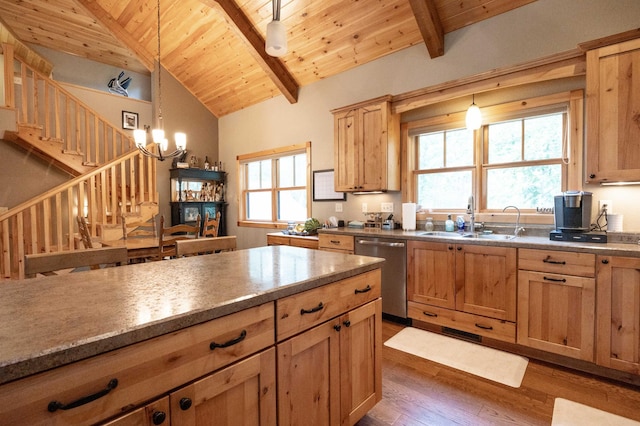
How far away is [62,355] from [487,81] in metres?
3.62

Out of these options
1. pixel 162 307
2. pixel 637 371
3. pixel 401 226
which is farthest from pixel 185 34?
pixel 637 371

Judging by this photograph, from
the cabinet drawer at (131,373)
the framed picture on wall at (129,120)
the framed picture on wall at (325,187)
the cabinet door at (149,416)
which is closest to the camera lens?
the cabinet drawer at (131,373)

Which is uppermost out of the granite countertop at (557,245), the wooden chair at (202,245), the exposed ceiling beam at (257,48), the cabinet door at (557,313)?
the exposed ceiling beam at (257,48)

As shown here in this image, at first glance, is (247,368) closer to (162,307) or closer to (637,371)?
(162,307)

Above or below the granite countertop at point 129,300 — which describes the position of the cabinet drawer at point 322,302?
below

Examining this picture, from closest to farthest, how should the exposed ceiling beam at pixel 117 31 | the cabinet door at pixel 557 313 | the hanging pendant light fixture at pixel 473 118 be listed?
1. the cabinet door at pixel 557 313
2. the hanging pendant light fixture at pixel 473 118
3. the exposed ceiling beam at pixel 117 31

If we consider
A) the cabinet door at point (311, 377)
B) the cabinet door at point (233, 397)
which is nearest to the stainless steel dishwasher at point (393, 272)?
the cabinet door at point (311, 377)

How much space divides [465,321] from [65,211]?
6.08 metres

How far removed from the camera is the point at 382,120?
355 centimetres

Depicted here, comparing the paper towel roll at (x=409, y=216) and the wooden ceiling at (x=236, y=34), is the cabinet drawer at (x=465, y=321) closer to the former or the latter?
the paper towel roll at (x=409, y=216)

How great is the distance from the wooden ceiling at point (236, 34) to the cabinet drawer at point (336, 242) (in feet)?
7.50

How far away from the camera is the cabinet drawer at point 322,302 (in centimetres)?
123

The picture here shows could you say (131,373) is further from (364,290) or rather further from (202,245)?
(202,245)

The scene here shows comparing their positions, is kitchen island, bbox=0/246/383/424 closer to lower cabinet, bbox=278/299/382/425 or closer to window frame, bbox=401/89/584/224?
lower cabinet, bbox=278/299/382/425
